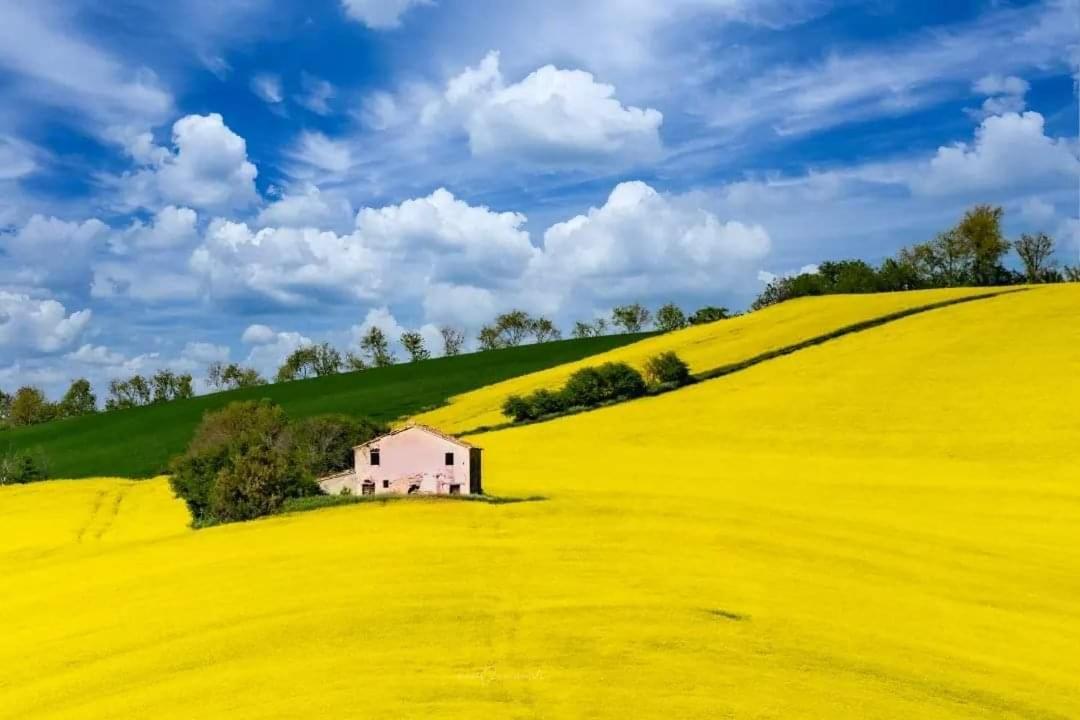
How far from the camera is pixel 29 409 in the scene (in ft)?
578

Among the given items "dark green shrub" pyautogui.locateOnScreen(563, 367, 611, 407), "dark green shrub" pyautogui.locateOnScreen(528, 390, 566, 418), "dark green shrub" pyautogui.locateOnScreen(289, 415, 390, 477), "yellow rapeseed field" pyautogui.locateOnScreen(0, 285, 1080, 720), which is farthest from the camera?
"dark green shrub" pyautogui.locateOnScreen(563, 367, 611, 407)

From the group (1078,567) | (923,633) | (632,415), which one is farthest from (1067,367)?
(923,633)

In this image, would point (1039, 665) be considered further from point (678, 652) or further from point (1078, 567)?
point (1078, 567)

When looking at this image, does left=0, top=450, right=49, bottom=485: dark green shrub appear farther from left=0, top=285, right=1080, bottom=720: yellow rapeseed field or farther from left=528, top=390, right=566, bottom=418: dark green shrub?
left=528, top=390, right=566, bottom=418: dark green shrub

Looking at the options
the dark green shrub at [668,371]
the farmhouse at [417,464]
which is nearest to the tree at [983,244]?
the dark green shrub at [668,371]

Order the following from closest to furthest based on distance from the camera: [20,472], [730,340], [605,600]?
[605,600], [20,472], [730,340]

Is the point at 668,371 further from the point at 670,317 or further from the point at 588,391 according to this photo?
the point at 670,317

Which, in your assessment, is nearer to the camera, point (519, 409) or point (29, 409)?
point (519, 409)

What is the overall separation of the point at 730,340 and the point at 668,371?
18196 mm

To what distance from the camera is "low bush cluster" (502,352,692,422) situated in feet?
237

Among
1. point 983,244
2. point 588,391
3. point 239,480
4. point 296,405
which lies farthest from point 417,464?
point 983,244

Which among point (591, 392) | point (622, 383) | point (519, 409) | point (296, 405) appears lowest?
point (519, 409)

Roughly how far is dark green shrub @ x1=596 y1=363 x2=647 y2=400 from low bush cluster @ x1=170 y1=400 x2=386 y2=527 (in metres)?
21.0

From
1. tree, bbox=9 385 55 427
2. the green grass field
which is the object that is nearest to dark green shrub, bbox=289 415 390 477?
the green grass field
